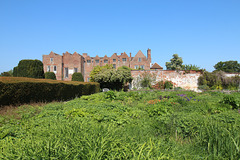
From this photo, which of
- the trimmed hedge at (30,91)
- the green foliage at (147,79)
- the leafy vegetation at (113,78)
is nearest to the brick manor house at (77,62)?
the green foliage at (147,79)

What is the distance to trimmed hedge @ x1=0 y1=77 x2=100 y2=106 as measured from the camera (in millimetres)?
7527

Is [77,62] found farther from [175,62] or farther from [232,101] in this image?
[232,101]

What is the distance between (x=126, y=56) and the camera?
40031 mm

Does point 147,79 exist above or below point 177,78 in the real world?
below

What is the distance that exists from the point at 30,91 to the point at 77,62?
2965 cm

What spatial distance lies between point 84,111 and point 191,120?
3.13m

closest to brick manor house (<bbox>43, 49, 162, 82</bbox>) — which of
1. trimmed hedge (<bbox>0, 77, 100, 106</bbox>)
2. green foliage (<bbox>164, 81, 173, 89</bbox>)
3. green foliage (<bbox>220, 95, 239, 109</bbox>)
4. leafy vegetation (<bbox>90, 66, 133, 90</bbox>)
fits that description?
green foliage (<bbox>164, 81, 173, 89</bbox>)

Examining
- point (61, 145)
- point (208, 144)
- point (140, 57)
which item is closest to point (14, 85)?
point (61, 145)

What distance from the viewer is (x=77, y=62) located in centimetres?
3794

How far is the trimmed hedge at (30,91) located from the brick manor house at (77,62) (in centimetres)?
2537

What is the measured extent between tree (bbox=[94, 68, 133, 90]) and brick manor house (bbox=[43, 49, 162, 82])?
44.1 feet

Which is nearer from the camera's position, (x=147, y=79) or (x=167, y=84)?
(x=167, y=84)

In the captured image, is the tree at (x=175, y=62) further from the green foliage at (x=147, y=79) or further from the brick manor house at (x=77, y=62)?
the green foliage at (x=147, y=79)

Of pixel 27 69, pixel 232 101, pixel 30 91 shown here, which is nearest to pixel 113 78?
pixel 27 69
